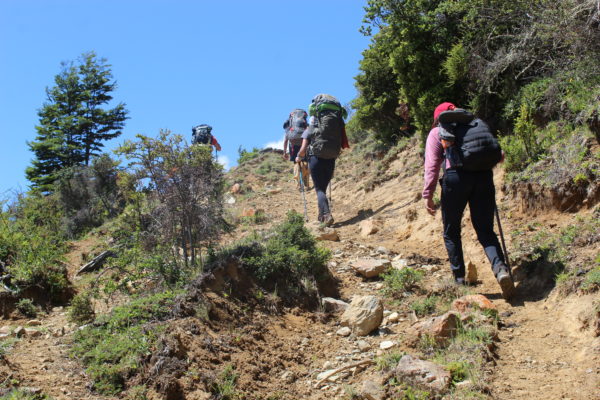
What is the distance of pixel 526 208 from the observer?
21.7ft

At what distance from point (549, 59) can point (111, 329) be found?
7877 mm

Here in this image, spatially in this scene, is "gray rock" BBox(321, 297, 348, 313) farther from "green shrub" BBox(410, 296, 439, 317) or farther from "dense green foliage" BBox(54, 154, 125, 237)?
"dense green foliage" BBox(54, 154, 125, 237)

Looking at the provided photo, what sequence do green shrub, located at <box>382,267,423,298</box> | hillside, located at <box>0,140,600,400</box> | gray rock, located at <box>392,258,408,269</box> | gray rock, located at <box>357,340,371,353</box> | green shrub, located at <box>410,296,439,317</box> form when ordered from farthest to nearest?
gray rock, located at <box>392,258,408,269</box> → green shrub, located at <box>382,267,423,298</box> → green shrub, located at <box>410,296,439,317</box> → gray rock, located at <box>357,340,371,353</box> → hillside, located at <box>0,140,600,400</box>

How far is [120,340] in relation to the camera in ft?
14.7

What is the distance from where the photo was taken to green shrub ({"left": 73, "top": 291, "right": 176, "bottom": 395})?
4.14 meters

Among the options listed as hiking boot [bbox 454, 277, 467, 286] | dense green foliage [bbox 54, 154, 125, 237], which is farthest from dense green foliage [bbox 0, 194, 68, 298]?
dense green foliage [bbox 54, 154, 125, 237]

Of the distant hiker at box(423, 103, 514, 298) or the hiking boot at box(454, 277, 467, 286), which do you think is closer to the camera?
the distant hiker at box(423, 103, 514, 298)

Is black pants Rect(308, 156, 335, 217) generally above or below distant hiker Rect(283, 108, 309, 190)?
below

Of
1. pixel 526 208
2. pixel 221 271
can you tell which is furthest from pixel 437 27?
pixel 221 271

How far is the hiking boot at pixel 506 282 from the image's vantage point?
196 inches

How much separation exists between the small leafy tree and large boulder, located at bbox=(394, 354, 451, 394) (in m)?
2.90

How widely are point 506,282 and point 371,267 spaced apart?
1858 mm

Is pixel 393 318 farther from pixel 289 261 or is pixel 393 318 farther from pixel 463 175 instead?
pixel 463 175

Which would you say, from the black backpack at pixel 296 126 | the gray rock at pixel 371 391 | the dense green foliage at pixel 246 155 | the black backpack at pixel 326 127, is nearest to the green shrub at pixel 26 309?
the gray rock at pixel 371 391
